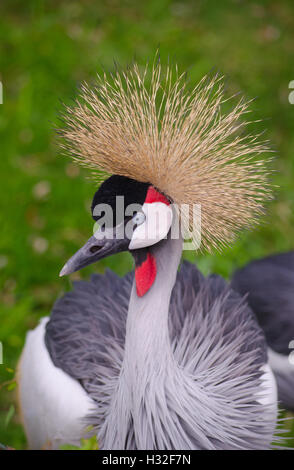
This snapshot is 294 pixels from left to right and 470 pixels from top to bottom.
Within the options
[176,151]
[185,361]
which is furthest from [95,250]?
[185,361]

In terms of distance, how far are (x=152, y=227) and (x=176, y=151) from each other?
0.47ft

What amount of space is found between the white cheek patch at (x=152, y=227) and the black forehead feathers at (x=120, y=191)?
2cm

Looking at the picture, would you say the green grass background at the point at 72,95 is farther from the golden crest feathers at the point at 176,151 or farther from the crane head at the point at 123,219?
the crane head at the point at 123,219

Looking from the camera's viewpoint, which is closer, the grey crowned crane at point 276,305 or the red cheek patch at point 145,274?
the red cheek patch at point 145,274

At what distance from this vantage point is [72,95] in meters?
2.40

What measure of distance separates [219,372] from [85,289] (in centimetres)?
48

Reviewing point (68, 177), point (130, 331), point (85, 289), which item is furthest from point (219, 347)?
point (68, 177)

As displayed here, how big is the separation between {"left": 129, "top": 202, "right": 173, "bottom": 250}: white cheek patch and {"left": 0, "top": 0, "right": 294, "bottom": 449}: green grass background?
0.82 metres

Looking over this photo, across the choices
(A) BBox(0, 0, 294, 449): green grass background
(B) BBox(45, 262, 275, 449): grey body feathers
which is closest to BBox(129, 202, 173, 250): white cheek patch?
(B) BBox(45, 262, 275, 449): grey body feathers

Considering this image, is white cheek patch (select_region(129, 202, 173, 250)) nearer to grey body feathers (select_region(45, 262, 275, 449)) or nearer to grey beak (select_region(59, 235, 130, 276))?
grey beak (select_region(59, 235, 130, 276))

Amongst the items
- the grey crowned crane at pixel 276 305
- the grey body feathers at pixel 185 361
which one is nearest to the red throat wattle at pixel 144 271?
the grey body feathers at pixel 185 361

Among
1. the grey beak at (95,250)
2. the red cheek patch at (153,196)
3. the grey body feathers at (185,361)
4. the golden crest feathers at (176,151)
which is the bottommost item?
the grey body feathers at (185,361)

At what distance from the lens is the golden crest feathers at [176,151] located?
99cm

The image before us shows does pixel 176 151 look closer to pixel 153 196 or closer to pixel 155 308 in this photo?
pixel 153 196
